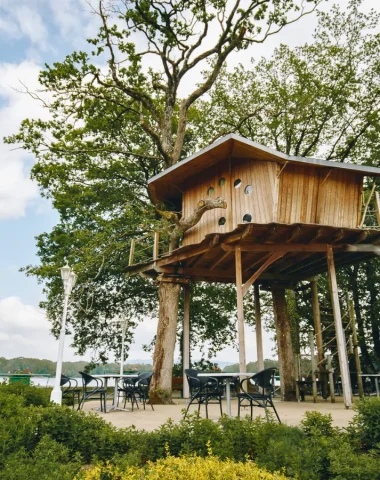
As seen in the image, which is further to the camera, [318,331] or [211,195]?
[318,331]

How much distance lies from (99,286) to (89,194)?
177 inches

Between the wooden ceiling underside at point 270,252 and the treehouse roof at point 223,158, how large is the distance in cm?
173

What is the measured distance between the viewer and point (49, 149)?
15.2 m

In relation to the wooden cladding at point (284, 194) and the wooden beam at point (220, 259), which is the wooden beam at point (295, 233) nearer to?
the wooden cladding at point (284, 194)

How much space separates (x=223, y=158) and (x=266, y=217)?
2353mm

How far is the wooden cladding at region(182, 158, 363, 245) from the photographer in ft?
32.9

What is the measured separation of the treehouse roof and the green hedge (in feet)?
20.6

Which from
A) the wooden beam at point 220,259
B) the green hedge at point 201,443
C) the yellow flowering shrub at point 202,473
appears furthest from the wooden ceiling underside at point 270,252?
the yellow flowering shrub at point 202,473

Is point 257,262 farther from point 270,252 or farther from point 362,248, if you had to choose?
point 362,248

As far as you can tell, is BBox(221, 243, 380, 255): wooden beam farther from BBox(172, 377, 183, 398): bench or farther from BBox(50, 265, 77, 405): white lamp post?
BBox(172, 377, 183, 398): bench

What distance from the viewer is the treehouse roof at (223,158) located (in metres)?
9.88

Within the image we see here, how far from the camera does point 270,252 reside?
10.7m

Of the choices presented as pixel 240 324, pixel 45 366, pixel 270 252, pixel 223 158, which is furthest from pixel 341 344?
pixel 45 366

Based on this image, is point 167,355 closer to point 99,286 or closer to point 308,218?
point 308,218
